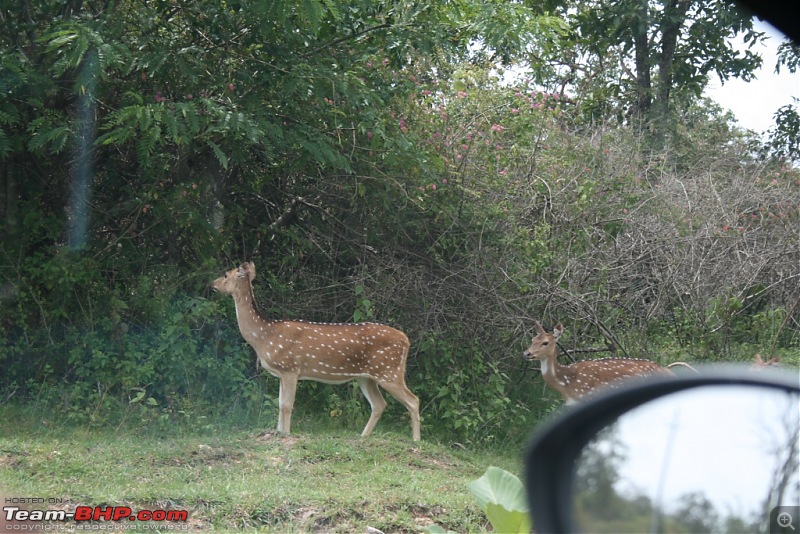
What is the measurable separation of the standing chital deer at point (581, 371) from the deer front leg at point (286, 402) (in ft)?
8.00

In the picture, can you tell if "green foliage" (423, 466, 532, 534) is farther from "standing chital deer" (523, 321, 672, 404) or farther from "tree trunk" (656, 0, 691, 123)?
"tree trunk" (656, 0, 691, 123)

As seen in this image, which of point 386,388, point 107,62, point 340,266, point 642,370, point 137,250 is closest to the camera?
point 107,62

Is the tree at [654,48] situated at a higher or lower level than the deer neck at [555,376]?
higher

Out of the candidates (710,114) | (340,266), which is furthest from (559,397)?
(710,114)

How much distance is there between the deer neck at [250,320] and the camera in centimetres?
1001

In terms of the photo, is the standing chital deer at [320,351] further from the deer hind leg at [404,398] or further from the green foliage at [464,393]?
the green foliage at [464,393]

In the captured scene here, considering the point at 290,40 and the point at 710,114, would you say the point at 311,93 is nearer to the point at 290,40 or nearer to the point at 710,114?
the point at 290,40

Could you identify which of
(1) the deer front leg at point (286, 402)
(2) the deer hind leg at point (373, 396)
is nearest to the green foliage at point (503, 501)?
(1) the deer front leg at point (286, 402)

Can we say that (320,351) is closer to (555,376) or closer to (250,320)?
(250,320)

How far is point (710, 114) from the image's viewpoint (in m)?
25.7

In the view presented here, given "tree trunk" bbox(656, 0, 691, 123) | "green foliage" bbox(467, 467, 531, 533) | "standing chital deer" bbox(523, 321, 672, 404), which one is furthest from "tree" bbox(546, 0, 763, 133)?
"green foliage" bbox(467, 467, 531, 533)

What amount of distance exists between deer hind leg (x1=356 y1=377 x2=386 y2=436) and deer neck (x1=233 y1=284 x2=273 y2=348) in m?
1.19

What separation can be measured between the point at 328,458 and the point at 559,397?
13.2ft

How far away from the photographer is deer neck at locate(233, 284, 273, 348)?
1001 cm
